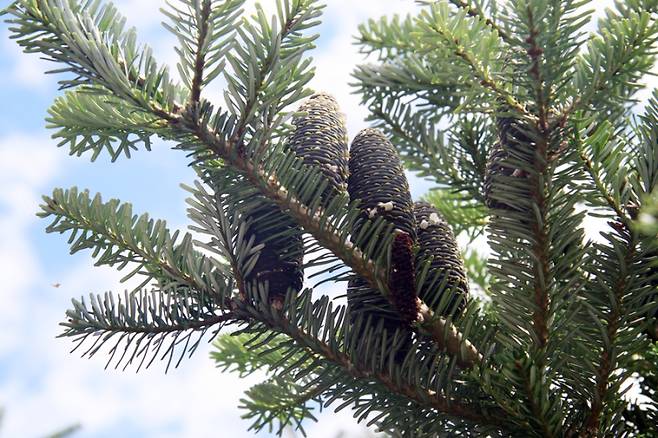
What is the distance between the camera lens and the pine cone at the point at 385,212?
2.31 feet

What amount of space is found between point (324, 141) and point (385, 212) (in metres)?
0.11

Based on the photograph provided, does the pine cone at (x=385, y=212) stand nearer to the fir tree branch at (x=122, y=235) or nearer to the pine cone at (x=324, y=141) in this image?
the pine cone at (x=324, y=141)

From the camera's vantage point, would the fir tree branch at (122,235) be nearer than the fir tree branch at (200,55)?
No

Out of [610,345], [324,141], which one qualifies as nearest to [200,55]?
[324,141]

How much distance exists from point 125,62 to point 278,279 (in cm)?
26

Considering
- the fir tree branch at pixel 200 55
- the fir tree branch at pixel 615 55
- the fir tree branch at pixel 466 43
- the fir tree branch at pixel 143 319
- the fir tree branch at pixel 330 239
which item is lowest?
the fir tree branch at pixel 143 319

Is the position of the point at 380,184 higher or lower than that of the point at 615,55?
lower

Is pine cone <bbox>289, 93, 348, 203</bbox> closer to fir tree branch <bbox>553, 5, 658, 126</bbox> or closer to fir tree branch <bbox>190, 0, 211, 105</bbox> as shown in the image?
fir tree branch <bbox>190, 0, 211, 105</bbox>

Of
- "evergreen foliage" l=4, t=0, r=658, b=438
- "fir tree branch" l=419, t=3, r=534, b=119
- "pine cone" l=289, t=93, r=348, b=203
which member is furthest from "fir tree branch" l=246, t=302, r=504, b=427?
"fir tree branch" l=419, t=3, r=534, b=119

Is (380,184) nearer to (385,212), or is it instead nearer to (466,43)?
(385,212)

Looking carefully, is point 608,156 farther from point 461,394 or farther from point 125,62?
point 125,62

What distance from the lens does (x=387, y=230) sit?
705 millimetres

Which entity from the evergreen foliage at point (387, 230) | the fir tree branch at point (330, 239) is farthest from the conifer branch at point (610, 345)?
the fir tree branch at point (330, 239)

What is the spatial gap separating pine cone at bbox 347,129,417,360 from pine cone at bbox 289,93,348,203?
19 mm
